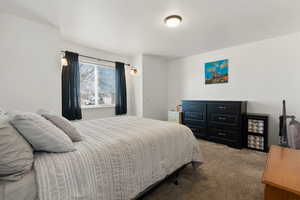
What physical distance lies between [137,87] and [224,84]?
2.48 m

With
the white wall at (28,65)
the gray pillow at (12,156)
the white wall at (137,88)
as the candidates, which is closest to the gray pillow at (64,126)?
the gray pillow at (12,156)

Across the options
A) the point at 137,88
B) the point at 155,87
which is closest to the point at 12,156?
the point at 137,88

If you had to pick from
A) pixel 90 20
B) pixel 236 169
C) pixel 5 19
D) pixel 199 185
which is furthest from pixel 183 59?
pixel 5 19

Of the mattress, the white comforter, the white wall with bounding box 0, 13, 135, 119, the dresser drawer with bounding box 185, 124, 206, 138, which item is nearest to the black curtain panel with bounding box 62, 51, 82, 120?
the white wall with bounding box 0, 13, 135, 119

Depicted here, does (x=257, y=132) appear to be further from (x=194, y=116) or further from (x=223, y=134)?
(x=194, y=116)

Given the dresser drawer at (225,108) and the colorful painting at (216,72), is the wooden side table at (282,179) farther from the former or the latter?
the colorful painting at (216,72)

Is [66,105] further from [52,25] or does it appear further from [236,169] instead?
[236,169]

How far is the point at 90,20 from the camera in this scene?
2312 mm

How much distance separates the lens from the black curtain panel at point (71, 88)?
310 cm

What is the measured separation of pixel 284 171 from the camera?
3.51 feet

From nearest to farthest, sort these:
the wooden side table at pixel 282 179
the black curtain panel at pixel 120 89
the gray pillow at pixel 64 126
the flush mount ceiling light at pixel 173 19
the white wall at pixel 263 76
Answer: the wooden side table at pixel 282 179, the gray pillow at pixel 64 126, the flush mount ceiling light at pixel 173 19, the white wall at pixel 263 76, the black curtain panel at pixel 120 89

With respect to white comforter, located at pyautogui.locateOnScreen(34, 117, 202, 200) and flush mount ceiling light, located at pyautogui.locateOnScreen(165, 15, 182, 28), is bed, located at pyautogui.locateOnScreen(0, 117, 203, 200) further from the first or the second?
flush mount ceiling light, located at pyautogui.locateOnScreen(165, 15, 182, 28)

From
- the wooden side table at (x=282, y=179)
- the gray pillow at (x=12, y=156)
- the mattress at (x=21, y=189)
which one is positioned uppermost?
the gray pillow at (x=12, y=156)

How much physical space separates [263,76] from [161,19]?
2628 millimetres
